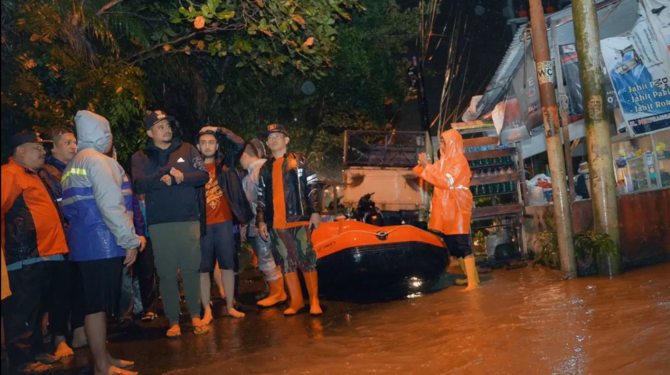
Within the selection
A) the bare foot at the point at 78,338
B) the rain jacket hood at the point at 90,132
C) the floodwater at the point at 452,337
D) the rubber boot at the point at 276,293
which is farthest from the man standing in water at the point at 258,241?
the rain jacket hood at the point at 90,132

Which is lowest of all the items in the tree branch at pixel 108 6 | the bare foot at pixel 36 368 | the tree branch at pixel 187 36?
the bare foot at pixel 36 368

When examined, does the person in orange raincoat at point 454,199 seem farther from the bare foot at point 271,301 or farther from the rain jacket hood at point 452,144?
the bare foot at point 271,301

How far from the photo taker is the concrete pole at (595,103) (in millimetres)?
8703

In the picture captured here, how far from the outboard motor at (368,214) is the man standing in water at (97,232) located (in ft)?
30.9

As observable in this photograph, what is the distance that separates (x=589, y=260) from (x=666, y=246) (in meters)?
1.91

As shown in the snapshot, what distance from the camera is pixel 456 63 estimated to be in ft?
95.3

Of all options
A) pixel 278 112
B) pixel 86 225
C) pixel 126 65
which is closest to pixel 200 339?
pixel 86 225

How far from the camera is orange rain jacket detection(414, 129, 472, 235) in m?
9.01

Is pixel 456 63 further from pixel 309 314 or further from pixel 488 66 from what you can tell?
pixel 309 314

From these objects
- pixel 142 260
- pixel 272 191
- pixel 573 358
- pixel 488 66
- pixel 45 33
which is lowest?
pixel 573 358

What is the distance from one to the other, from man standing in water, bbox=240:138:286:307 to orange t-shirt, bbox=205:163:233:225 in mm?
785

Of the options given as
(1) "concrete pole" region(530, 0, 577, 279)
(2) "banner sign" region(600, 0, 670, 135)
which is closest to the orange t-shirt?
(1) "concrete pole" region(530, 0, 577, 279)

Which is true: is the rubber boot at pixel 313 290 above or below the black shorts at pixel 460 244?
Answer: below

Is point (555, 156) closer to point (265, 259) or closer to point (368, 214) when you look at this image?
point (265, 259)
